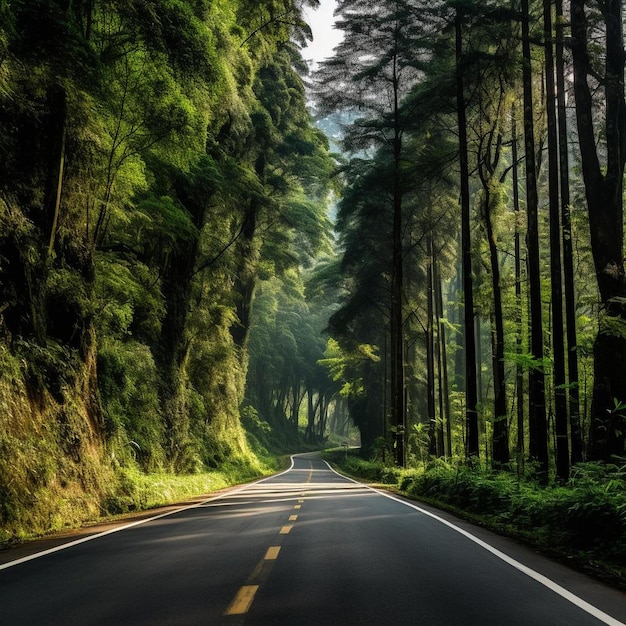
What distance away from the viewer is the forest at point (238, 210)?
11.6 metres

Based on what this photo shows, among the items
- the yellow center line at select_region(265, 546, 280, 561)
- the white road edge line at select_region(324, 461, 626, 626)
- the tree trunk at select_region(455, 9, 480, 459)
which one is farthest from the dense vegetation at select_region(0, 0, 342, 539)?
the white road edge line at select_region(324, 461, 626, 626)

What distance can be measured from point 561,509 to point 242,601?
21.8 feet

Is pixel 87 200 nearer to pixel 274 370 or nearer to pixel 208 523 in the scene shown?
pixel 208 523

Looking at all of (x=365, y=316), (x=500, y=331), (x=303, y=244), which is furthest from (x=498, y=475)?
(x=303, y=244)

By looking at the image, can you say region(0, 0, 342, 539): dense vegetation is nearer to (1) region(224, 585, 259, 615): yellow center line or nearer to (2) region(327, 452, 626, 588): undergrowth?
(1) region(224, 585, 259, 615): yellow center line

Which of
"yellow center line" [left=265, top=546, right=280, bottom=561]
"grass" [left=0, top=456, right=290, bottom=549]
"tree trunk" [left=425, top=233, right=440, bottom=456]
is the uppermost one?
"tree trunk" [left=425, top=233, right=440, bottom=456]

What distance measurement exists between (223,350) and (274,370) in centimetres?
3984

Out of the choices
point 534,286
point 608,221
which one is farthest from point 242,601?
point 534,286

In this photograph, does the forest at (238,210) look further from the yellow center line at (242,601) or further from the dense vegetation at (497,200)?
the yellow center line at (242,601)

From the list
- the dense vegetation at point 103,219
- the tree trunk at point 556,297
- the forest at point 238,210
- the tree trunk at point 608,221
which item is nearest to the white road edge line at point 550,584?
the forest at point 238,210

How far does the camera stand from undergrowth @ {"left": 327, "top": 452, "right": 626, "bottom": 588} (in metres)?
7.96

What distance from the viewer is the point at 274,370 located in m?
67.8

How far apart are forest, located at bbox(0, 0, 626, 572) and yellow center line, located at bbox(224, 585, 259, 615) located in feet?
17.6

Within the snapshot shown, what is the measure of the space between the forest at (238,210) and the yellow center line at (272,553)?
169 inches
